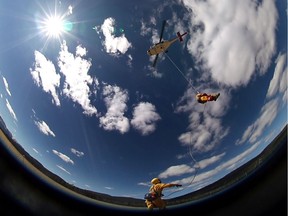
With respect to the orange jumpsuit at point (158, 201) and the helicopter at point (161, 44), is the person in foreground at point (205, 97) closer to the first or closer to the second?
the helicopter at point (161, 44)

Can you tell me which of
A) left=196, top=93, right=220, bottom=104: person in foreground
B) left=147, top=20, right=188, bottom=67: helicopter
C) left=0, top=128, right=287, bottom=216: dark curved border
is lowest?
left=0, top=128, right=287, bottom=216: dark curved border

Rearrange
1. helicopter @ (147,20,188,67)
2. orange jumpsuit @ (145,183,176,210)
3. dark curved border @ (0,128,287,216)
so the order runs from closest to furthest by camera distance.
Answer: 1. dark curved border @ (0,128,287,216)
2. orange jumpsuit @ (145,183,176,210)
3. helicopter @ (147,20,188,67)

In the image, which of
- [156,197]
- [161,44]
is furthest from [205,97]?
[156,197]

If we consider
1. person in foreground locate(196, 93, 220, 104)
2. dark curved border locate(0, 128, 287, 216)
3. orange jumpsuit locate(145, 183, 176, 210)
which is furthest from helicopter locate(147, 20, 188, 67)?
dark curved border locate(0, 128, 287, 216)

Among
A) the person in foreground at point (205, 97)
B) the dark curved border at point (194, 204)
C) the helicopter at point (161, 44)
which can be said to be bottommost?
the dark curved border at point (194, 204)

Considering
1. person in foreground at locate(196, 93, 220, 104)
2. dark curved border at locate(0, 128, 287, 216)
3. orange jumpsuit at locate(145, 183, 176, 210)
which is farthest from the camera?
person in foreground at locate(196, 93, 220, 104)

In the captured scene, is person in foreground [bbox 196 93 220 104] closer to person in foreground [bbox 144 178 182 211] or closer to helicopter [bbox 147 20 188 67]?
helicopter [bbox 147 20 188 67]

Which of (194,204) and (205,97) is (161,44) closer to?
(205,97)

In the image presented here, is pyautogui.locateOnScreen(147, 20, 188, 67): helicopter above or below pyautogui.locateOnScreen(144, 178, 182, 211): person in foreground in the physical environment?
above

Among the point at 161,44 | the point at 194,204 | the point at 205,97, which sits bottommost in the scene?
the point at 194,204

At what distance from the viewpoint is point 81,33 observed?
3164 mm

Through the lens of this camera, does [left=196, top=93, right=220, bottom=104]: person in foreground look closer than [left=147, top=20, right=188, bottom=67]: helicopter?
Yes

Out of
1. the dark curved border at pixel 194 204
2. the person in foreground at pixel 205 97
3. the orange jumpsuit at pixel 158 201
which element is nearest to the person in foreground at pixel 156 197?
the orange jumpsuit at pixel 158 201

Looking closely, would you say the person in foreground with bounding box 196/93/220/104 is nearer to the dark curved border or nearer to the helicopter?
the helicopter
